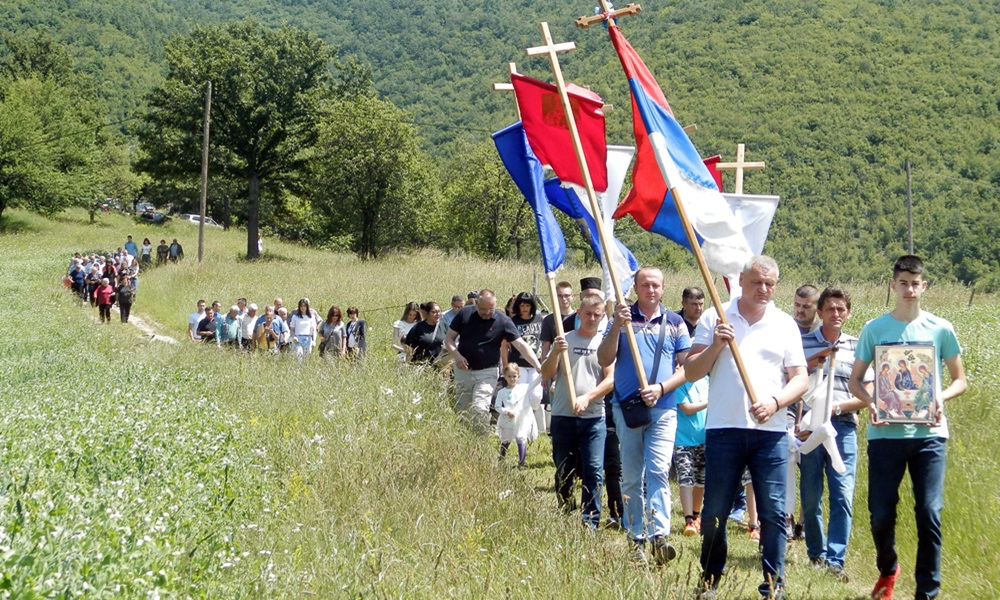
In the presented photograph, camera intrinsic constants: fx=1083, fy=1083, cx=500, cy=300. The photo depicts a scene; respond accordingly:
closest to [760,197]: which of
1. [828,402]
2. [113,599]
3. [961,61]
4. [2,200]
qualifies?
[828,402]

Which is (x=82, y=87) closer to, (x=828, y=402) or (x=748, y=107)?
(x=748, y=107)

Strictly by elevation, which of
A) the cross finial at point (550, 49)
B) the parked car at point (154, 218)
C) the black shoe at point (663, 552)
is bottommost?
the black shoe at point (663, 552)

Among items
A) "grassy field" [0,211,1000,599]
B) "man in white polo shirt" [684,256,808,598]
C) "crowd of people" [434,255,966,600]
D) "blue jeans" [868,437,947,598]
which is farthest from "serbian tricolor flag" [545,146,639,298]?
"blue jeans" [868,437,947,598]

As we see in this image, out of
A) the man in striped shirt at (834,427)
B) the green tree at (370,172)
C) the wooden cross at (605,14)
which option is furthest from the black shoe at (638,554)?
the green tree at (370,172)

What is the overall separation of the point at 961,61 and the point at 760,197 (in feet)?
238

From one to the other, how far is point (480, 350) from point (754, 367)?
5.02 meters

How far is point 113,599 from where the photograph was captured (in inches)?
135

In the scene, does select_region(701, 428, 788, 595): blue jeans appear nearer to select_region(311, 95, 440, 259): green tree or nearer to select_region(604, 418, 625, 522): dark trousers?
select_region(604, 418, 625, 522): dark trousers

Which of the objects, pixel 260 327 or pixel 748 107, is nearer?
pixel 260 327

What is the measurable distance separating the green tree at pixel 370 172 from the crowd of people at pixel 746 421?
35427 mm

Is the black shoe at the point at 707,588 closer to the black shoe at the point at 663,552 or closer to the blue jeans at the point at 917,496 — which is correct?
the black shoe at the point at 663,552

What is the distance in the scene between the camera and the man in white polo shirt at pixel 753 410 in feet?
19.2

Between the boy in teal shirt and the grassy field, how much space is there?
0.61 m

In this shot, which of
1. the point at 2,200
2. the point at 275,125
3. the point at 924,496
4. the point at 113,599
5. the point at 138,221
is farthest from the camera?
the point at 138,221
